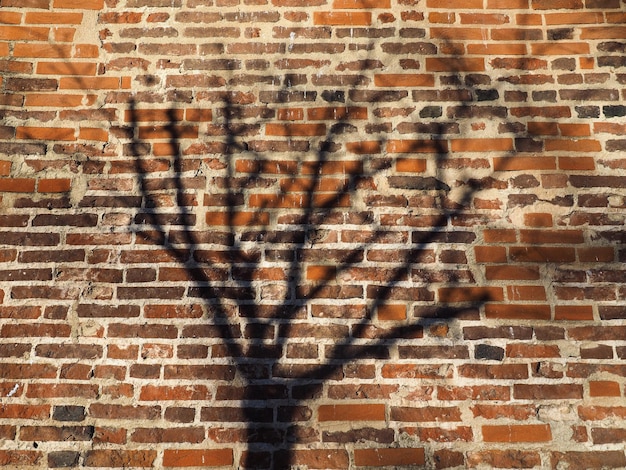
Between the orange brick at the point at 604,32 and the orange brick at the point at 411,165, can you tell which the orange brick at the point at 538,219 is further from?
the orange brick at the point at 604,32

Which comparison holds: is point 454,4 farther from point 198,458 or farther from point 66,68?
point 198,458

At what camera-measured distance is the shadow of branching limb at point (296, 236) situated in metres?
2.18

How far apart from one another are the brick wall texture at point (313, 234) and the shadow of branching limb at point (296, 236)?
10mm

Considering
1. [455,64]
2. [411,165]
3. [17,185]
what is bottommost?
[17,185]

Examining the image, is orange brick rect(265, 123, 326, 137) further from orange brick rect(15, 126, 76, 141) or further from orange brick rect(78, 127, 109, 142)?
orange brick rect(15, 126, 76, 141)

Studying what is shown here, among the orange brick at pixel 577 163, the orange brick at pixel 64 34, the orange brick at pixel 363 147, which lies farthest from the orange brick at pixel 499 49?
the orange brick at pixel 64 34

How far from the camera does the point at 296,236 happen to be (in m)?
2.33

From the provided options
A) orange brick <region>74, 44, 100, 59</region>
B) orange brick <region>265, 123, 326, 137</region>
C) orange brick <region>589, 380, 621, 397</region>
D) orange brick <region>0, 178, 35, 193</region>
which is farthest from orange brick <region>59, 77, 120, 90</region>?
orange brick <region>589, 380, 621, 397</region>

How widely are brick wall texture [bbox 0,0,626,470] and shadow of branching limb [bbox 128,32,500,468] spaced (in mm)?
10

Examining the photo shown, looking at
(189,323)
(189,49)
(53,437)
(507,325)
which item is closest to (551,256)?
(507,325)

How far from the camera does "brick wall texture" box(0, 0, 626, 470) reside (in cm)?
212

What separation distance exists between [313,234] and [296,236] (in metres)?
0.08

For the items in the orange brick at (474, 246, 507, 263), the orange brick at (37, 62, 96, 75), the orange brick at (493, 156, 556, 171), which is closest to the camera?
the orange brick at (474, 246, 507, 263)

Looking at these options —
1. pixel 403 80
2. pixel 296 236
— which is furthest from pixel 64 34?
pixel 403 80
